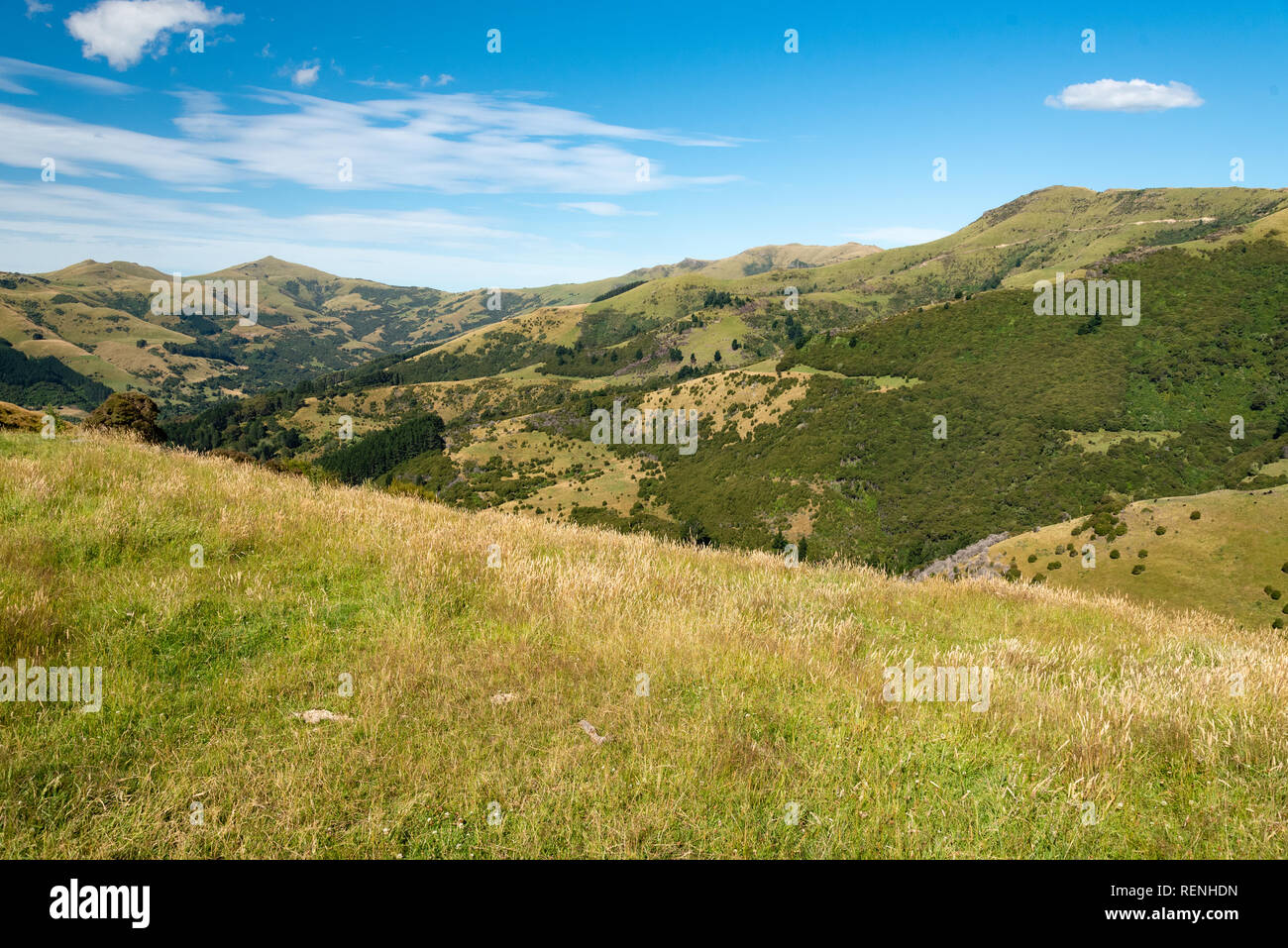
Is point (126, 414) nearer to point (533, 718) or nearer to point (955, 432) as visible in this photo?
point (533, 718)

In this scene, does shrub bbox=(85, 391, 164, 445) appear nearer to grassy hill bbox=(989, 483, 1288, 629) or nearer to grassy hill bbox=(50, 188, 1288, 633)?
grassy hill bbox=(50, 188, 1288, 633)

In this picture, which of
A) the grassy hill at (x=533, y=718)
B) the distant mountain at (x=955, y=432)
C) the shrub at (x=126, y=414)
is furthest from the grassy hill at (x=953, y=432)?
the grassy hill at (x=533, y=718)

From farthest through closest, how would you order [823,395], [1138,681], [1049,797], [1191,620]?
[823,395]
[1191,620]
[1138,681]
[1049,797]

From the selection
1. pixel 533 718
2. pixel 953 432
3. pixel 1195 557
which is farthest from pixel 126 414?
pixel 953 432

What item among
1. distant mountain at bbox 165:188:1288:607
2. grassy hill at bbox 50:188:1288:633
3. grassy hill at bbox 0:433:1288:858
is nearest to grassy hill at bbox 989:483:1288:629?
grassy hill at bbox 50:188:1288:633

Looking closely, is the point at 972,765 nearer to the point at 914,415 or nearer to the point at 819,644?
the point at 819,644

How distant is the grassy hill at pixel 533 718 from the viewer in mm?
3578

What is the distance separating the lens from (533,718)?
4711mm

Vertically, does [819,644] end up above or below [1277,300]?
below

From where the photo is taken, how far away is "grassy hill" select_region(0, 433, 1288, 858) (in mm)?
3578

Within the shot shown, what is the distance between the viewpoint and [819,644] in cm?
675
